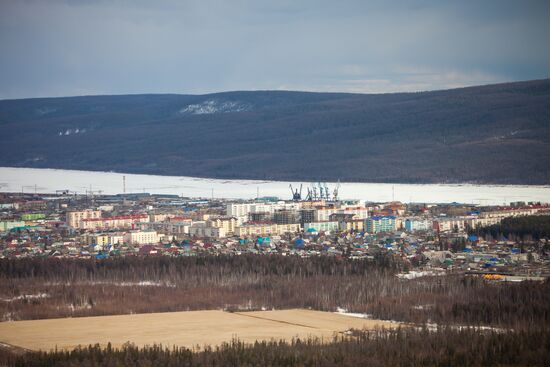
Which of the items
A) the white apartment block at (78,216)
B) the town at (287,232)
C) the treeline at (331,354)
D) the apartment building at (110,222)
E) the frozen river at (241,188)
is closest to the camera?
the treeline at (331,354)

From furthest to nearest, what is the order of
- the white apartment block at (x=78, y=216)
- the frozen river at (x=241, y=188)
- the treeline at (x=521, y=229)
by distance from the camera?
the frozen river at (x=241, y=188)
the white apartment block at (x=78, y=216)
the treeline at (x=521, y=229)

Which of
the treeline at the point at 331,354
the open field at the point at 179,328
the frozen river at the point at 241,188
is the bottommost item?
the treeline at the point at 331,354

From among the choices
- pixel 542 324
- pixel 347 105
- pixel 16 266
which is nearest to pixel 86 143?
pixel 347 105

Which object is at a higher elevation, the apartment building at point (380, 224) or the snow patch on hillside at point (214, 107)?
the snow patch on hillside at point (214, 107)

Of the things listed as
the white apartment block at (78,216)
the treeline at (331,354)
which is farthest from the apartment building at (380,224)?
the treeline at (331,354)

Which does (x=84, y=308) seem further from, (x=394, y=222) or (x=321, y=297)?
(x=394, y=222)

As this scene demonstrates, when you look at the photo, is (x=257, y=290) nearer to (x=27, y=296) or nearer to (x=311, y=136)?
(x=27, y=296)

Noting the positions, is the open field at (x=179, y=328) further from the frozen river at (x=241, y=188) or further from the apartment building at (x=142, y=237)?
the frozen river at (x=241, y=188)

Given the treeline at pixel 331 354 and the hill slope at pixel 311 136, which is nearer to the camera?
the treeline at pixel 331 354
